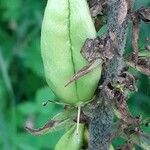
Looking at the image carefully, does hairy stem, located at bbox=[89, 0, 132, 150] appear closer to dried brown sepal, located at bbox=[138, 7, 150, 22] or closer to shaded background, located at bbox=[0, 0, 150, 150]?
dried brown sepal, located at bbox=[138, 7, 150, 22]

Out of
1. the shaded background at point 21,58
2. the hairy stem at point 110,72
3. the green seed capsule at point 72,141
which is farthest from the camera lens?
the shaded background at point 21,58

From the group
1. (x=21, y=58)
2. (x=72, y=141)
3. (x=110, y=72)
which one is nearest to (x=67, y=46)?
(x=110, y=72)

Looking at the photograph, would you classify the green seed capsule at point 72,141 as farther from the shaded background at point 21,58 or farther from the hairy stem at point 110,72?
the shaded background at point 21,58

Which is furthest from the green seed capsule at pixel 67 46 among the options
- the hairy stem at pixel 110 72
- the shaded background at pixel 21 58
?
→ the shaded background at pixel 21 58

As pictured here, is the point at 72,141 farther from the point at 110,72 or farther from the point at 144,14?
the point at 144,14

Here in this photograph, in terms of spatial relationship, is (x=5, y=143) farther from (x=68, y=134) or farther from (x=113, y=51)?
(x=113, y=51)

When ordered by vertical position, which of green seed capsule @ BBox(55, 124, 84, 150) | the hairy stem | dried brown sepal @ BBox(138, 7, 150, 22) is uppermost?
dried brown sepal @ BBox(138, 7, 150, 22)

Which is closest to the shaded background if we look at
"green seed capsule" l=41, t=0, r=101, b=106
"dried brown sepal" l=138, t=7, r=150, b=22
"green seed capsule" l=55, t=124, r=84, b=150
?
"green seed capsule" l=55, t=124, r=84, b=150
